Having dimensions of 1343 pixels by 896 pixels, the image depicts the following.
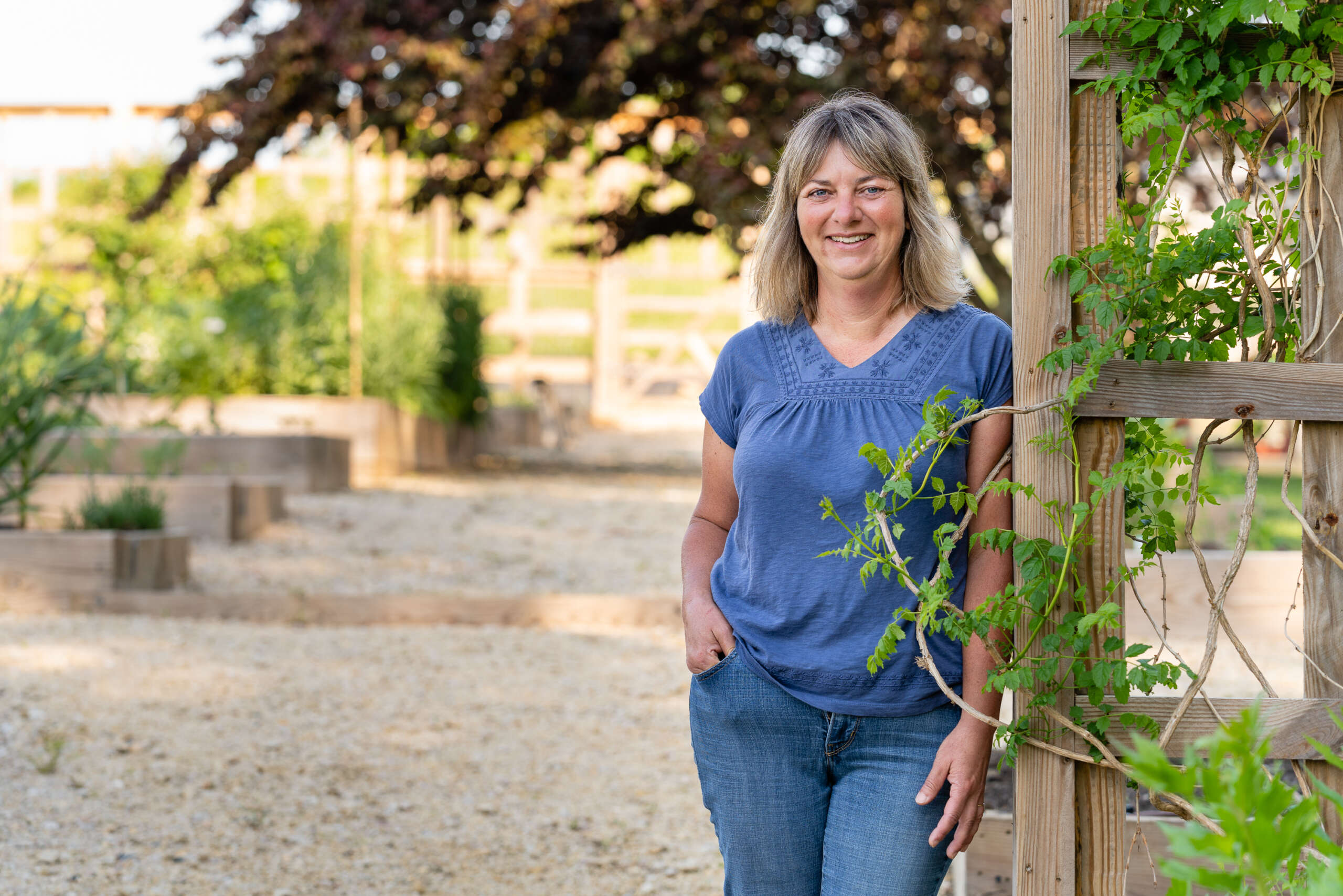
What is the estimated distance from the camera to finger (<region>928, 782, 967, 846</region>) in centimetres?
165

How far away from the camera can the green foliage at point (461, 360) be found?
1200cm

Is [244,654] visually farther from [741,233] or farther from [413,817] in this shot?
[741,233]

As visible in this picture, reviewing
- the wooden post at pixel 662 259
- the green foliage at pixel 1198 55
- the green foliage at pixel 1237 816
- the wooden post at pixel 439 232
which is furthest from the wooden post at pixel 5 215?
the green foliage at pixel 1237 816

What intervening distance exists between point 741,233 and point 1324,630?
8163 millimetres

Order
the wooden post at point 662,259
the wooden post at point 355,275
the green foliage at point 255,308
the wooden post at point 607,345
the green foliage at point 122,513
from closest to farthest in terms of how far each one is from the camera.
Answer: the green foliage at point 122,513, the green foliage at point 255,308, the wooden post at point 355,275, the wooden post at point 607,345, the wooden post at point 662,259

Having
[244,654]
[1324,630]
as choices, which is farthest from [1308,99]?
[244,654]

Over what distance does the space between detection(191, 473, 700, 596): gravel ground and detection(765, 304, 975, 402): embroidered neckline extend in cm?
400

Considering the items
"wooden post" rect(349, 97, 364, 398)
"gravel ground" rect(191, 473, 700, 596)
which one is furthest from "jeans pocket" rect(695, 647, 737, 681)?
"wooden post" rect(349, 97, 364, 398)

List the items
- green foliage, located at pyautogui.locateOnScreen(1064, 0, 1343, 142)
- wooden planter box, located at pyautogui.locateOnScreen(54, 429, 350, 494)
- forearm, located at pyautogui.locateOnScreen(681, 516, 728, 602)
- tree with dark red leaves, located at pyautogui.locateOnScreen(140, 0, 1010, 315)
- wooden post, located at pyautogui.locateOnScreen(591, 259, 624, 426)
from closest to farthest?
1. green foliage, located at pyautogui.locateOnScreen(1064, 0, 1343, 142)
2. forearm, located at pyautogui.locateOnScreen(681, 516, 728, 602)
3. wooden planter box, located at pyautogui.locateOnScreen(54, 429, 350, 494)
4. tree with dark red leaves, located at pyautogui.locateOnScreen(140, 0, 1010, 315)
5. wooden post, located at pyautogui.locateOnScreen(591, 259, 624, 426)

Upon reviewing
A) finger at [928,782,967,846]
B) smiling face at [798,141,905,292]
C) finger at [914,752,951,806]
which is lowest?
finger at [928,782,967,846]

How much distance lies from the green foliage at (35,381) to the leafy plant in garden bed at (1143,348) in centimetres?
457

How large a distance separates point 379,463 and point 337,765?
6.74 metres

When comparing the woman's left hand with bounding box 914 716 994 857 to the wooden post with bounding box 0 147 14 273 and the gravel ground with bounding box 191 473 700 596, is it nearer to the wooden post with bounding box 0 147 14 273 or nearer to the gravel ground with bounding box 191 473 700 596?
the gravel ground with bounding box 191 473 700 596

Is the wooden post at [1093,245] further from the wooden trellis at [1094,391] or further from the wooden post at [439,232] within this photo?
the wooden post at [439,232]
